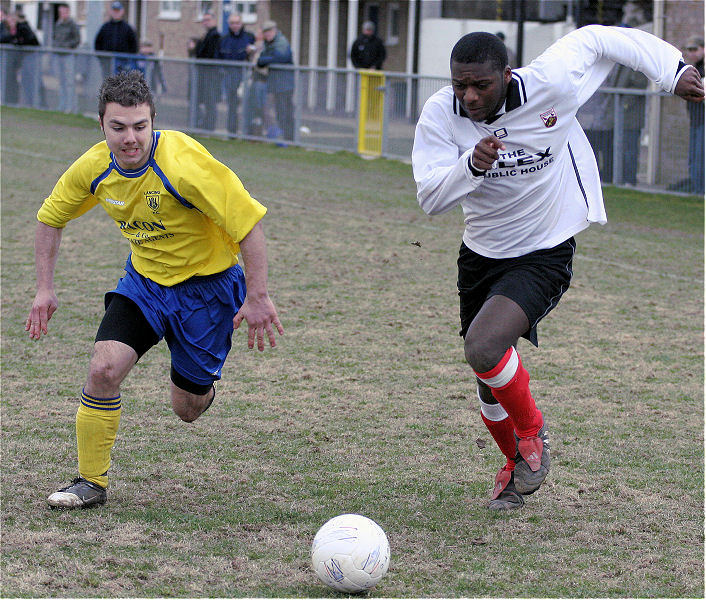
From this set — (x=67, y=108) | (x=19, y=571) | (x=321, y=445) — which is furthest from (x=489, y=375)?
(x=67, y=108)

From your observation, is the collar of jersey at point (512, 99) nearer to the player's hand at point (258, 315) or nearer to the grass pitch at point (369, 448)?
the player's hand at point (258, 315)

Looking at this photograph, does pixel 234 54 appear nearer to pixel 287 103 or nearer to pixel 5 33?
pixel 287 103

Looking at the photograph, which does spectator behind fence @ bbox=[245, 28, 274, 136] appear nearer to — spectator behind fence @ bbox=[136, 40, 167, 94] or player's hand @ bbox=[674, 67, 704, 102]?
spectator behind fence @ bbox=[136, 40, 167, 94]

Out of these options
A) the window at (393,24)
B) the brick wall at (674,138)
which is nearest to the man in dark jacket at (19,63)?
the window at (393,24)

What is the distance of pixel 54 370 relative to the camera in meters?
6.77

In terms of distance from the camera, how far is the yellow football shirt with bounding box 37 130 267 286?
4.52 meters

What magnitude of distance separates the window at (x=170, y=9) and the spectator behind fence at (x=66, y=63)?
697 inches

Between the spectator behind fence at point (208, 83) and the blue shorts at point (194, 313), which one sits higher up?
the spectator behind fence at point (208, 83)

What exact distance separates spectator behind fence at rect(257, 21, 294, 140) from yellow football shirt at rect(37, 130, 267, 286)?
14329 mm

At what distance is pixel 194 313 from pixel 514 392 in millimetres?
1479

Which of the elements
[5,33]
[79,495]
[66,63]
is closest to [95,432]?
[79,495]

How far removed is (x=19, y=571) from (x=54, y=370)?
9.79 ft

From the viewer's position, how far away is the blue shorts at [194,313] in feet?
15.8

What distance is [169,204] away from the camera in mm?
4652
